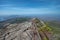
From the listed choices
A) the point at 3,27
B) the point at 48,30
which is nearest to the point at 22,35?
the point at 3,27

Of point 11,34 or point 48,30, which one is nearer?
point 11,34

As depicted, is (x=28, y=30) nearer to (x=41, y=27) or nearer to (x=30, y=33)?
(x=30, y=33)

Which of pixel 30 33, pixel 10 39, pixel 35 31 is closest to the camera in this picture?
pixel 10 39

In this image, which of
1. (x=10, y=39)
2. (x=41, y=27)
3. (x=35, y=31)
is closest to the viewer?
(x=10, y=39)

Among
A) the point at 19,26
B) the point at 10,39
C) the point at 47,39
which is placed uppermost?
the point at 19,26

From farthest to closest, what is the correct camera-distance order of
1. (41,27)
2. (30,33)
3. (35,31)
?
1. (41,27)
2. (35,31)
3. (30,33)

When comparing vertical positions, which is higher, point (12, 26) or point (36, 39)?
point (12, 26)

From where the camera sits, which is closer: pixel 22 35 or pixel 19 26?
pixel 22 35

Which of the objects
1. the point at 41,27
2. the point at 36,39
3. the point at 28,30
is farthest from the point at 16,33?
the point at 41,27

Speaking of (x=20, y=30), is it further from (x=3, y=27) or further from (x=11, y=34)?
(x=3, y=27)
